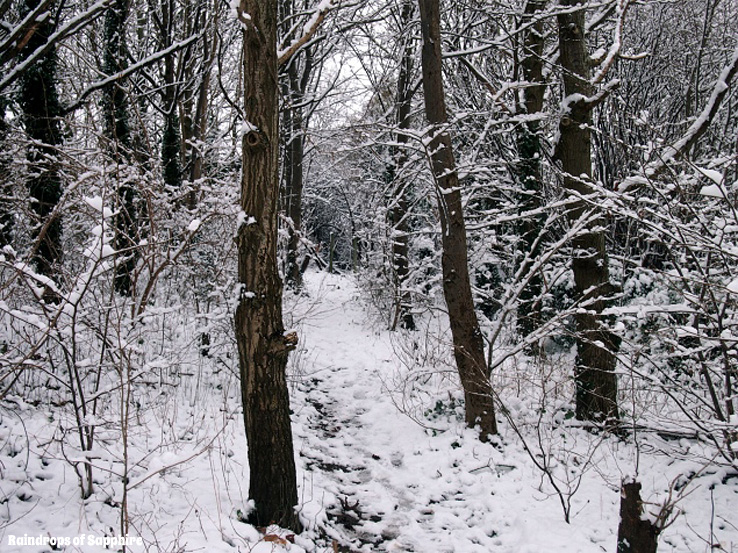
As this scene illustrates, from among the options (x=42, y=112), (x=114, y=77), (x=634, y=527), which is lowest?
(x=634, y=527)

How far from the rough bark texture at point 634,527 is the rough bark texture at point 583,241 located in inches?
103

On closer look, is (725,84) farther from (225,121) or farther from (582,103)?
(225,121)

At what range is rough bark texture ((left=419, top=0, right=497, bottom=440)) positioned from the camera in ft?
17.9

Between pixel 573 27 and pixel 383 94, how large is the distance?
7288mm

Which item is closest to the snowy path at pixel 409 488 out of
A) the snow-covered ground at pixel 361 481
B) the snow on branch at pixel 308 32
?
the snow-covered ground at pixel 361 481

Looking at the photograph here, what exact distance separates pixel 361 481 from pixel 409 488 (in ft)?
1.57

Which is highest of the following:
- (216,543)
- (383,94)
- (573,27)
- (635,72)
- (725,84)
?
(383,94)

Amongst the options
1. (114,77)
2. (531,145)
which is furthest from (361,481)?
(531,145)

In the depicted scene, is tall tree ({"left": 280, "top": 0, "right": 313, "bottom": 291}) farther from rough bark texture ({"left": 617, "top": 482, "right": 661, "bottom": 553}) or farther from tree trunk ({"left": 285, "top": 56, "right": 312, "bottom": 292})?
rough bark texture ({"left": 617, "top": 482, "right": 661, "bottom": 553})

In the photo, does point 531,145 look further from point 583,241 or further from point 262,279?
point 262,279

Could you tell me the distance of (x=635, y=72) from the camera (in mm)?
9164

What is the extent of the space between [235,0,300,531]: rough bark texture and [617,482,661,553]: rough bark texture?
228cm

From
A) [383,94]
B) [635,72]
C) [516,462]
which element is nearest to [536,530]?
[516,462]

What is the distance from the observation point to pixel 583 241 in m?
5.63
